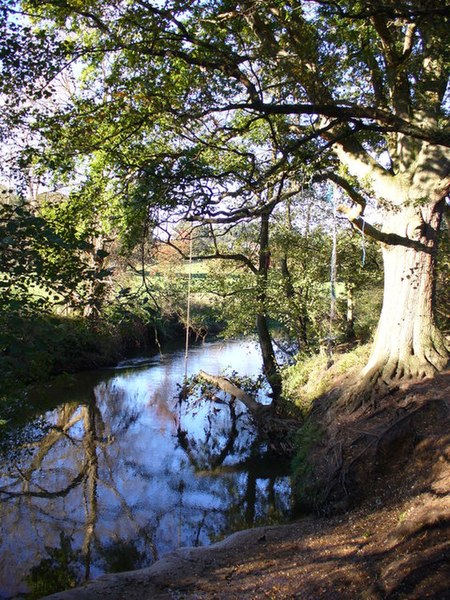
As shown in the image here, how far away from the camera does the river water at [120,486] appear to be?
8.14 m

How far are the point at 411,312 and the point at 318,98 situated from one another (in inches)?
182

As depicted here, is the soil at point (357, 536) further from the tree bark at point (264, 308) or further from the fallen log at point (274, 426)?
the tree bark at point (264, 308)

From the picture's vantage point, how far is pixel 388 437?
7.90 m

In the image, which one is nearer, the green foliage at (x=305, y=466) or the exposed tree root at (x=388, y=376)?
the green foliage at (x=305, y=466)

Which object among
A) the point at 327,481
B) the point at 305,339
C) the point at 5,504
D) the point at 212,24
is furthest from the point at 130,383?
the point at 212,24

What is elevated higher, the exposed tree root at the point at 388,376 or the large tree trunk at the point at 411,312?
the large tree trunk at the point at 411,312

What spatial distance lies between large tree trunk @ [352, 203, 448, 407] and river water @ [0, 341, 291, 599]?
10.8 feet

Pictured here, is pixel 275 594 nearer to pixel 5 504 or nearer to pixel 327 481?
pixel 327 481

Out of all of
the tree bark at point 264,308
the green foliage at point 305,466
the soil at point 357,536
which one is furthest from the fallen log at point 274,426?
the tree bark at point 264,308

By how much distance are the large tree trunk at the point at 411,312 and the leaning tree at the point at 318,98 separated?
21mm

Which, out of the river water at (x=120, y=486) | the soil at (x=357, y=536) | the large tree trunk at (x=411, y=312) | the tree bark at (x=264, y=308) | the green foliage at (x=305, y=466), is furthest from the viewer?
the tree bark at (x=264, y=308)

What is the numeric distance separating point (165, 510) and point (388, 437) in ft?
15.2

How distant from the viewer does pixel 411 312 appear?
9.46 m

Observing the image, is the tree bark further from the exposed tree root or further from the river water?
the exposed tree root
